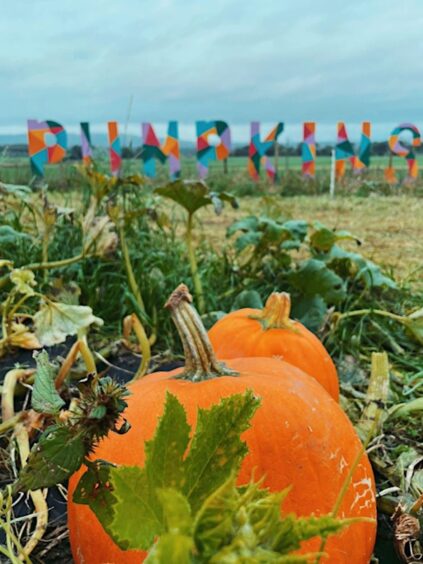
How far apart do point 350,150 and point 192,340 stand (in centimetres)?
1213

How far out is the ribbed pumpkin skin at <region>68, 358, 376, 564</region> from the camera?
966 millimetres

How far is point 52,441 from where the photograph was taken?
27.7 inches

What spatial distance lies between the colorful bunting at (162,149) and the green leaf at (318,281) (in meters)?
9.12

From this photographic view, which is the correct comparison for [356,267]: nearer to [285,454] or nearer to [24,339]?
[24,339]

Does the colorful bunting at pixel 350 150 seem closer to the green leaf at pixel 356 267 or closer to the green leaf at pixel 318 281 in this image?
the green leaf at pixel 356 267

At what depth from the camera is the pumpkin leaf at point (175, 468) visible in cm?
45

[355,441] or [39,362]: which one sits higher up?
[39,362]

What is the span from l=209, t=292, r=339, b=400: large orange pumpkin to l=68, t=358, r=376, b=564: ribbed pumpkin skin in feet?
1.63

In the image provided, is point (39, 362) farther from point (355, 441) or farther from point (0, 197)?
point (0, 197)

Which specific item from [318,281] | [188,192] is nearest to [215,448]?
[188,192]

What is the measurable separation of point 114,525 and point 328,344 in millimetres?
1909

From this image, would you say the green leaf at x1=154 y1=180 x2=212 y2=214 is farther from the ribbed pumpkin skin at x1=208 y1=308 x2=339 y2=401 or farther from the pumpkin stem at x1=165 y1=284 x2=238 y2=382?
the pumpkin stem at x1=165 y1=284 x2=238 y2=382

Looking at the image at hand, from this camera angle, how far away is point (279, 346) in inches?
63.4

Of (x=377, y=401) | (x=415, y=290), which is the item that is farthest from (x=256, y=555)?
(x=415, y=290)
